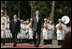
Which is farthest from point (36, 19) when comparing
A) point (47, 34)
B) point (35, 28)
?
point (47, 34)

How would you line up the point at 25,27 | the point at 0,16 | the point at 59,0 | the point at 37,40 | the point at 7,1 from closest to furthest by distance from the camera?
the point at 37,40 < the point at 0,16 < the point at 25,27 < the point at 7,1 < the point at 59,0

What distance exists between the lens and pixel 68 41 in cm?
160

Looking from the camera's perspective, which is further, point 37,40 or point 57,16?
point 57,16

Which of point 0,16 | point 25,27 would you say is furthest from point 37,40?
point 25,27

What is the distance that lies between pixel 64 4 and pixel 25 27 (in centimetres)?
2902

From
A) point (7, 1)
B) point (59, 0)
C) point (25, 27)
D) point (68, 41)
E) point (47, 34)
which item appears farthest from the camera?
point (59, 0)

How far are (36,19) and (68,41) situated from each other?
1177 centimetres

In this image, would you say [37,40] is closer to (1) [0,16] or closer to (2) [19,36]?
(1) [0,16]

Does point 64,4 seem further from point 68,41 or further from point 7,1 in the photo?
point 68,41

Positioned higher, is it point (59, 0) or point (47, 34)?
point (59, 0)

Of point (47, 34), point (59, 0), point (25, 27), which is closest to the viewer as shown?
point (47, 34)

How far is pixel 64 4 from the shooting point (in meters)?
47.4

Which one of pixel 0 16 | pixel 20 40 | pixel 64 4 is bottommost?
pixel 20 40

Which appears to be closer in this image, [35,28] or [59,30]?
[35,28]
